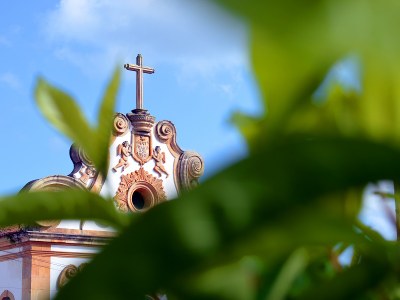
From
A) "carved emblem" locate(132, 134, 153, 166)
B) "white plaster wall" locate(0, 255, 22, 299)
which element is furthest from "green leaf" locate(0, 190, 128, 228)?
"carved emblem" locate(132, 134, 153, 166)

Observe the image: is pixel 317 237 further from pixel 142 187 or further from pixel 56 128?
pixel 142 187

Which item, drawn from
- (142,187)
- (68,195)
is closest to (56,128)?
(68,195)

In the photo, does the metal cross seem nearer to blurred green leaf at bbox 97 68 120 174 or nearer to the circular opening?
the circular opening

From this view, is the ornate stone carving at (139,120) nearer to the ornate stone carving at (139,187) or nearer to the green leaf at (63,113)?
the ornate stone carving at (139,187)

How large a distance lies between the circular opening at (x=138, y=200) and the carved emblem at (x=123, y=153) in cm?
35

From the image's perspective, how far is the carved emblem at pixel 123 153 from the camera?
977cm

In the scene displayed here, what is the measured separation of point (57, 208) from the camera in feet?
0.71

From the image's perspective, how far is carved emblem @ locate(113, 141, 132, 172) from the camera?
977 cm

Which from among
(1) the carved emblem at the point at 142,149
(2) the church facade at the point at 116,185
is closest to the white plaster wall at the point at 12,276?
(2) the church facade at the point at 116,185

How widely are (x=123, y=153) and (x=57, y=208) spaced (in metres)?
9.65

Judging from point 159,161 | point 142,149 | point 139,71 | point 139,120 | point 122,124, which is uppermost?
point 139,71

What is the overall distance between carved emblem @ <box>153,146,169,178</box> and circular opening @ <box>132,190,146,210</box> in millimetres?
361

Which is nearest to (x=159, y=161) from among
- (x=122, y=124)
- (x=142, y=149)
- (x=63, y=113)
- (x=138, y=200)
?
(x=142, y=149)

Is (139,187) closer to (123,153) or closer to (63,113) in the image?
(123,153)
